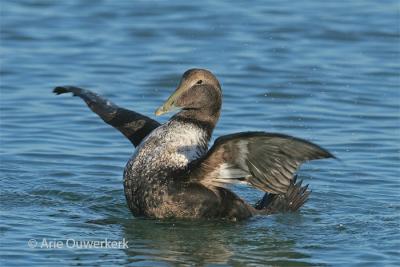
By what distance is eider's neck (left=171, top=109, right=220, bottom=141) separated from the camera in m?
9.23

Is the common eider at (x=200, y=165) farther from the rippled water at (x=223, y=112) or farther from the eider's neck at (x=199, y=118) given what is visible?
the rippled water at (x=223, y=112)

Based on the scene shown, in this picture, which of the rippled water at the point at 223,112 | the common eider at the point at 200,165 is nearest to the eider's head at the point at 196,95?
the common eider at the point at 200,165

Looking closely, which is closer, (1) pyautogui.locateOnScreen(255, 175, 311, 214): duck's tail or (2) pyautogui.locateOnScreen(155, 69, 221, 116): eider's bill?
(2) pyautogui.locateOnScreen(155, 69, 221, 116): eider's bill

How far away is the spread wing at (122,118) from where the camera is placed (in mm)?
9805

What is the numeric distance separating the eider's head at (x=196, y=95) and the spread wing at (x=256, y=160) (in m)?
0.56

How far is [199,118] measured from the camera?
927 centimetres

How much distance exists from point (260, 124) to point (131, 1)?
6762 mm

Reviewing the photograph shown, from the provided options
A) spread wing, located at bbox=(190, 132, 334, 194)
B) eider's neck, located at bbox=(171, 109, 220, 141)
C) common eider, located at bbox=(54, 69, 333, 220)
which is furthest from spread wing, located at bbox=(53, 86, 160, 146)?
spread wing, located at bbox=(190, 132, 334, 194)

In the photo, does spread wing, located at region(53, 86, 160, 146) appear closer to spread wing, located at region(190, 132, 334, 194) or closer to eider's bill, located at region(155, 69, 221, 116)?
eider's bill, located at region(155, 69, 221, 116)

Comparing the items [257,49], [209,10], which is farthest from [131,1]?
[257,49]

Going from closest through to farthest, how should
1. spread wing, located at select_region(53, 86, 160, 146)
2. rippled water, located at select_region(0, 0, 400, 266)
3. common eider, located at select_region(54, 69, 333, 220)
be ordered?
1. common eider, located at select_region(54, 69, 333, 220)
2. rippled water, located at select_region(0, 0, 400, 266)
3. spread wing, located at select_region(53, 86, 160, 146)

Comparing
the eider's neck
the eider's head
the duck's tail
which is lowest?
the duck's tail

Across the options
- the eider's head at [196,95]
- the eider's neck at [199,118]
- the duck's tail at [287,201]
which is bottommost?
the duck's tail at [287,201]

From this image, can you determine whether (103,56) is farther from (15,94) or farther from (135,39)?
(15,94)
